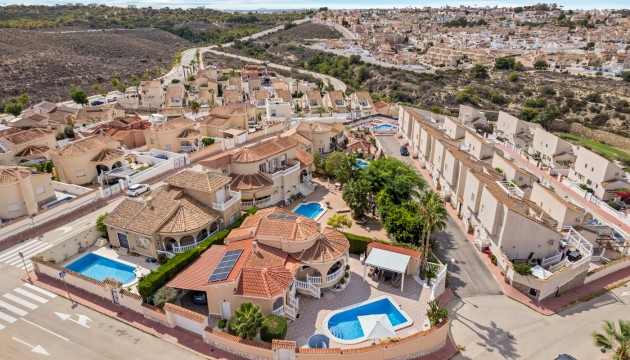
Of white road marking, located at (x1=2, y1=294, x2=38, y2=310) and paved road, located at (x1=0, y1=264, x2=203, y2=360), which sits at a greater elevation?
white road marking, located at (x1=2, y1=294, x2=38, y2=310)

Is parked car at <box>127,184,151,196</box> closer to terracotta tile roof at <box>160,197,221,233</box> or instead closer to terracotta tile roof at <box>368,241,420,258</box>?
terracotta tile roof at <box>160,197,221,233</box>

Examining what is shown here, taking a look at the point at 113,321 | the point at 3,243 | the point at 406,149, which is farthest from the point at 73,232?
the point at 406,149

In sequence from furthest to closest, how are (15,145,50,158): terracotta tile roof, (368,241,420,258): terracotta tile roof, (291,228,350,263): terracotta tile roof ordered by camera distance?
1. (15,145,50,158): terracotta tile roof
2. (368,241,420,258): terracotta tile roof
3. (291,228,350,263): terracotta tile roof

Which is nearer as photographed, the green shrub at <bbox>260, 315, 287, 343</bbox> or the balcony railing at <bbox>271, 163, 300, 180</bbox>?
the green shrub at <bbox>260, 315, 287, 343</bbox>

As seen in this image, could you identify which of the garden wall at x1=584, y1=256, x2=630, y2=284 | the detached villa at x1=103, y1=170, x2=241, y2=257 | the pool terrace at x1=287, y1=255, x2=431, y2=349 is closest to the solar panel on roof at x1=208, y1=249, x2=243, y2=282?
the detached villa at x1=103, y1=170, x2=241, y2=257

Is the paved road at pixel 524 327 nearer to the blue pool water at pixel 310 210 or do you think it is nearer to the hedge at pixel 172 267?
the blue pool water at pixel 310 210

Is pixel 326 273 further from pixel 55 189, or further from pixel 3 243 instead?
pixel 55 189

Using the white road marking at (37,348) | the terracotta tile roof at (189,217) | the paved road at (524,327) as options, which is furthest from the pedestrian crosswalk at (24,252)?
the paved road at (524,327)
